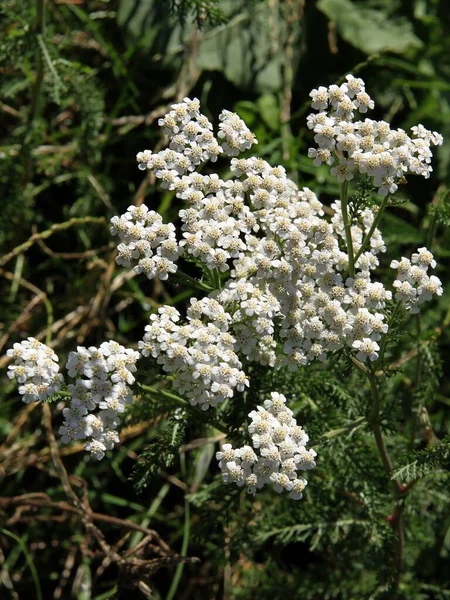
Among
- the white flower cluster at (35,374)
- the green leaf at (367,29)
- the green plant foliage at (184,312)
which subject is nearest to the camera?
the white flower cluster at (35,374)

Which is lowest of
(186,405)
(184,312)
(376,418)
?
(184,312)

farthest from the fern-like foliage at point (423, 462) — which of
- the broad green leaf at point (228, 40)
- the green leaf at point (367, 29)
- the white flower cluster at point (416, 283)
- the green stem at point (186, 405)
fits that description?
the green leaf at point (367, 29)

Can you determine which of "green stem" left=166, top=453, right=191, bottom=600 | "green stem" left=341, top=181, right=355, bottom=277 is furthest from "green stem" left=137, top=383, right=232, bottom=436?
"green stem" left=166, top=453, right=191, bottom=600

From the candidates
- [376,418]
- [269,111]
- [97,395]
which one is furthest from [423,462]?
[269,111]

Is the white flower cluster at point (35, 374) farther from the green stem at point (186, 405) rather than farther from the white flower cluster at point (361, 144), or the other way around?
the white flower cluster at point (361, 144)

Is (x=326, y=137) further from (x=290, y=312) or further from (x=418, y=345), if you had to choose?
(x=418, y=345)

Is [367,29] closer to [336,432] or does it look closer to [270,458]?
[336,432]

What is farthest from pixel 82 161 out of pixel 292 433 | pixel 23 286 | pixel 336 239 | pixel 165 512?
pixel 292 433
